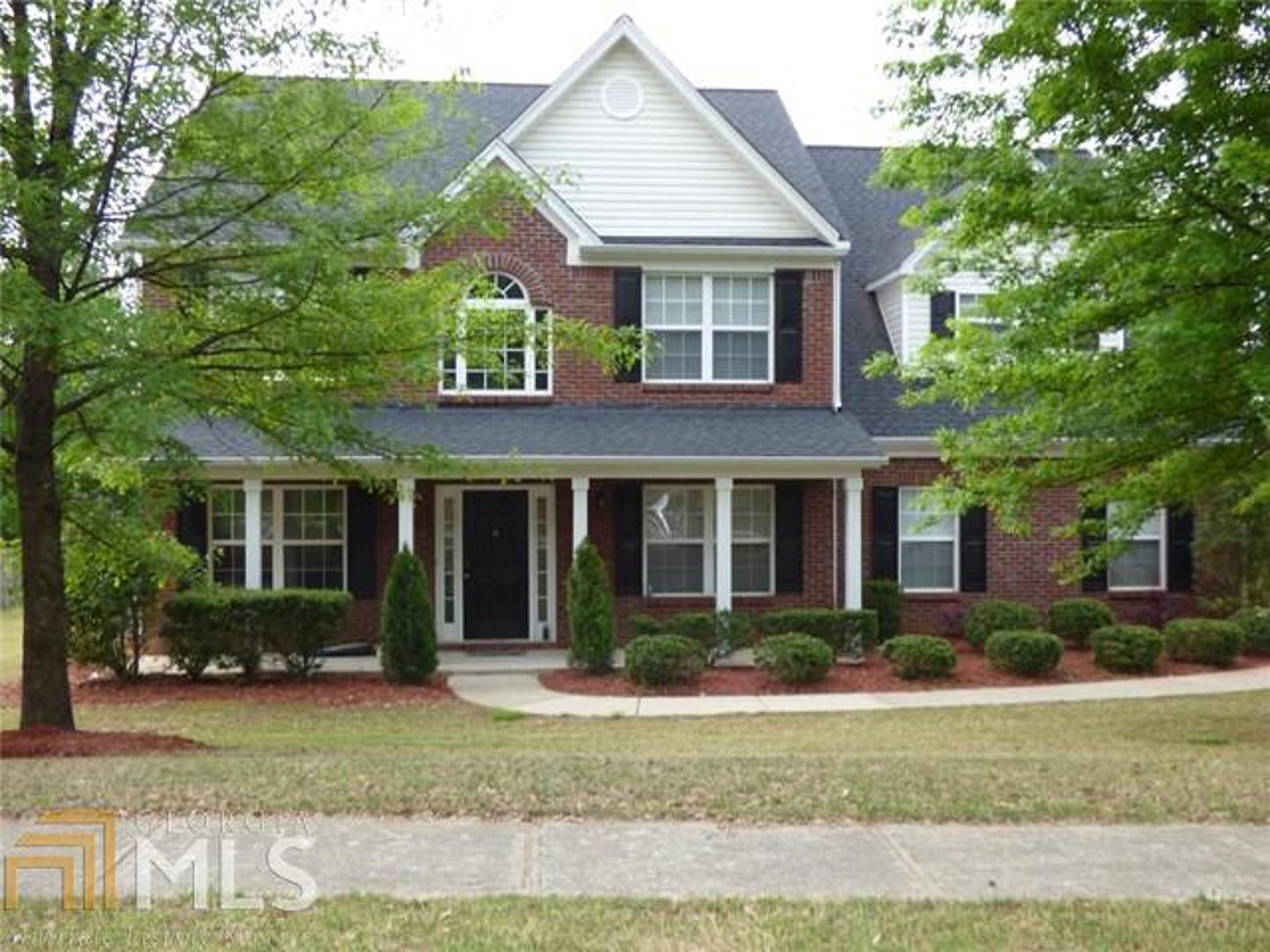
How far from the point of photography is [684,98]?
690 inches

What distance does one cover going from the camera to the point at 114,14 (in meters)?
7.90

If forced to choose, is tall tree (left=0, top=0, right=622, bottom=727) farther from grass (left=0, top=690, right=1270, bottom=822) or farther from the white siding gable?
the white siding gable

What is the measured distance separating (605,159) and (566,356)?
3.18 meters

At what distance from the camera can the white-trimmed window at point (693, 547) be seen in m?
17.5

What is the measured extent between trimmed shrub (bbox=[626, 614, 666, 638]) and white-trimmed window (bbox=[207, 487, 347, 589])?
4618mm

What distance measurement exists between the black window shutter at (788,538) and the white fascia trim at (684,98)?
154 inches

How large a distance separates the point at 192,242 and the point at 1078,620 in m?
13.6

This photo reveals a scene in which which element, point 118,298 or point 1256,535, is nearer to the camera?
point 118,298

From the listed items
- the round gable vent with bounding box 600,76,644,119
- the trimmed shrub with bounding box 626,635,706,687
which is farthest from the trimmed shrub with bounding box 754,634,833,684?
the round gable vent with bounding box 600,76,644,119

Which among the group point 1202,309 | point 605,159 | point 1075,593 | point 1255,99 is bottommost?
point 1075,593

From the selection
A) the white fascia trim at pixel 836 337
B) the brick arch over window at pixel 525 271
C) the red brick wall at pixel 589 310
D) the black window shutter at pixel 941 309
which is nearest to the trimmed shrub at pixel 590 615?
the red brick wall at pixel 589 310

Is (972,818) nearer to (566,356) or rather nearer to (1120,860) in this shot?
(1120,860)

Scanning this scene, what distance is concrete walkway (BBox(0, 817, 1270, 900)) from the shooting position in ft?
15.6

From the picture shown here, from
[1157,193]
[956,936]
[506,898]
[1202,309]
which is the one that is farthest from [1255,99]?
[506,898]
